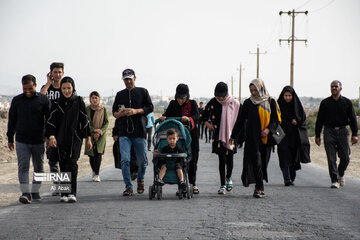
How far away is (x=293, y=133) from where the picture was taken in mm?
12266

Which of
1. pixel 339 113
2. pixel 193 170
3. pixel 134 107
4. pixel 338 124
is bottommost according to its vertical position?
pixel 193 170

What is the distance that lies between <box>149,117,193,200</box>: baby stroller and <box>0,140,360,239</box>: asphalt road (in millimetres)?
201

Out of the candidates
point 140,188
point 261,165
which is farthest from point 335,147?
point 140,188

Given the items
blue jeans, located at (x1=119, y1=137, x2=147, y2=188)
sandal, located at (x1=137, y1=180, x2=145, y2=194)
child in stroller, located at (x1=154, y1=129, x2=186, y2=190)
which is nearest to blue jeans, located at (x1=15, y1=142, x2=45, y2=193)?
blue jeans, located at (x1=119, y1=137, x2=147, y2=188)

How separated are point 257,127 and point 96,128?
4.22 m

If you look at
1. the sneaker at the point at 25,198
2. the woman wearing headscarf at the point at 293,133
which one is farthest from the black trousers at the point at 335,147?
the sneaker at the point at 25,198

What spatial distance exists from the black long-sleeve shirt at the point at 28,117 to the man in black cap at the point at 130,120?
140 cm

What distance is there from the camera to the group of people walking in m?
8.89

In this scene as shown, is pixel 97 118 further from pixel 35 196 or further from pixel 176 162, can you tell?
pixel 35 196

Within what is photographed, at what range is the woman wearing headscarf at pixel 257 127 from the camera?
9.78 meters

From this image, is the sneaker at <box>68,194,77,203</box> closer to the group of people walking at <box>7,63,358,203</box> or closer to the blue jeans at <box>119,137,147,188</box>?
the group of people walking at <box>7,63,358,203</box>

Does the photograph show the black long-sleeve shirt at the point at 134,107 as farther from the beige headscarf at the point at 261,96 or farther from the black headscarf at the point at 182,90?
the beige headscarf at the point at 261,96

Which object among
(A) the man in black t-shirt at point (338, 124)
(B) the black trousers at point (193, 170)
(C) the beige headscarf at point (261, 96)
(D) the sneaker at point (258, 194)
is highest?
(C) the beige headscarf at point (261, 96)

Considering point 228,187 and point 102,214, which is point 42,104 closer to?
point 102,214
